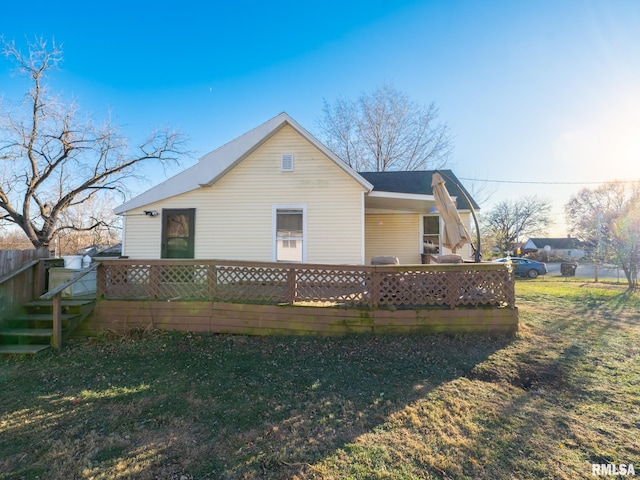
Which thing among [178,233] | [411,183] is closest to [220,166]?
[178,233]

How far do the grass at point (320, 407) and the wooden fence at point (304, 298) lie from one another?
0.96 ft

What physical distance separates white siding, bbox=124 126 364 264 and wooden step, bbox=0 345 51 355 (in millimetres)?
3904

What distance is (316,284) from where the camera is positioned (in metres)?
5.33

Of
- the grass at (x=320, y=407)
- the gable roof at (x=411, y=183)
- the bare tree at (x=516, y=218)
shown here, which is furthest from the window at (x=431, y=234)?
the bare tree at (x=516, y=218)

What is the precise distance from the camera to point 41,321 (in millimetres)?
5098

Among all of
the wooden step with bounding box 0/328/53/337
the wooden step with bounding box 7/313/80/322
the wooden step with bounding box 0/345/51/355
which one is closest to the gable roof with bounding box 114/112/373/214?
the wooden step with bounding box 7/313/80/322

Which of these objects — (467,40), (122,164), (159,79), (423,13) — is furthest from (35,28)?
(467,40)

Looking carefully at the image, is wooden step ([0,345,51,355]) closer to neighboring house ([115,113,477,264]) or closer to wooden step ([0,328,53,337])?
wooden step ([0,328,53,337])

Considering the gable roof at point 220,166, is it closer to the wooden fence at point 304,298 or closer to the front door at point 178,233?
the front door at point 178,233

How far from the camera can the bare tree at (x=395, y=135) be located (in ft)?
69.9

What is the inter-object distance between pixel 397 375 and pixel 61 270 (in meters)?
6.53

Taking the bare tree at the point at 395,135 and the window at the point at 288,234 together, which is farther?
the bare tree at the point at 395,135

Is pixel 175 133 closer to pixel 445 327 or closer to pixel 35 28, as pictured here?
pixel 35 28

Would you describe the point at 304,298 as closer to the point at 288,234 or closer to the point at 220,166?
the point at 288,234
